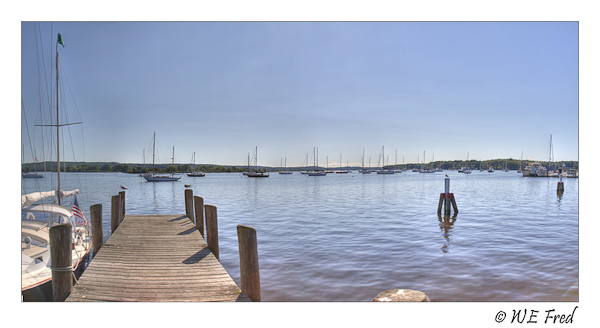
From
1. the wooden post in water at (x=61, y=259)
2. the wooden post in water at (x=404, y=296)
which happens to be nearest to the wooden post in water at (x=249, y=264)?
the wooden post in water at (x=404, y=296)

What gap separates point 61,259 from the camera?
18.2ft

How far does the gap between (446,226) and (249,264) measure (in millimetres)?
15112

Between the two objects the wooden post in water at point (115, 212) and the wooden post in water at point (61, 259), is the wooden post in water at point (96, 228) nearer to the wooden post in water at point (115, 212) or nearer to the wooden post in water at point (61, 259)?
the wooden post in water at point (115, 212)

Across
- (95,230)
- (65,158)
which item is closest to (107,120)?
(65,158)

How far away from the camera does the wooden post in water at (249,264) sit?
5344 millimetres

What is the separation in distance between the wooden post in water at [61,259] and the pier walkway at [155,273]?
0.68 ft

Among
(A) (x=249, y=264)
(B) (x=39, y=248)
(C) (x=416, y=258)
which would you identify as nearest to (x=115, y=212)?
(B) (x=39, y=248)

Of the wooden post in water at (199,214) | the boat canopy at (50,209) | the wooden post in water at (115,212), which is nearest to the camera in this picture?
the boat canopy at (50,209)

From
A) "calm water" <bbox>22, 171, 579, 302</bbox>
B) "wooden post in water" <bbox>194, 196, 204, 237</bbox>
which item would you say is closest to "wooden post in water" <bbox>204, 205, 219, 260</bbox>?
"calm water" <bbox>22, 171, 579, 302</bbox>

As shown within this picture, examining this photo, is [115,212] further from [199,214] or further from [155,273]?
[155,273]
